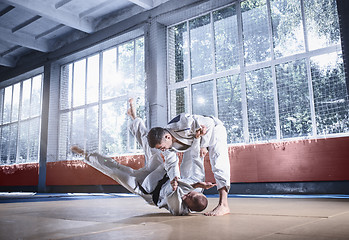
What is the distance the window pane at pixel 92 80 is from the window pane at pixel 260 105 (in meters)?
4.17

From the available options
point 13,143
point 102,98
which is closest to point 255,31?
point 102,98

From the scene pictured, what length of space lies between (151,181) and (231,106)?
342 centimetres

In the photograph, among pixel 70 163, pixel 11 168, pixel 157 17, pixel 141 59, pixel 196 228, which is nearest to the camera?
pixel 196 228

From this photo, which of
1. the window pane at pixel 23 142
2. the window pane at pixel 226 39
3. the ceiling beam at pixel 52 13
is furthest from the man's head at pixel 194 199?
the window pane at pixel 23 142

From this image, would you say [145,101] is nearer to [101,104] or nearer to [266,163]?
[101,104]

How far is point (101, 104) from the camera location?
7.79 m

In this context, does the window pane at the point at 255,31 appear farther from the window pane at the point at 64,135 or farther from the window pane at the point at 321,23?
the window pane at the point at 64,135

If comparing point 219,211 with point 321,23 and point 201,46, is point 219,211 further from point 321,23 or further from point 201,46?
point 201,46

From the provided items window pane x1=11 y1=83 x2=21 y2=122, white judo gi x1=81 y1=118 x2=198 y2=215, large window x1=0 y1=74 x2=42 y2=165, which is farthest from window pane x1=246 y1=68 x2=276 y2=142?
window pane x1=11 y1=83 x2=21 y2=122

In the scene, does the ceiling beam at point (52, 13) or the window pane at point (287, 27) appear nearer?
the window pane at point (287, 27)

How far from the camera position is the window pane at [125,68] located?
24.1ft

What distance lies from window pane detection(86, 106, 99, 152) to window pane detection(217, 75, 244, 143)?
3.45 metres

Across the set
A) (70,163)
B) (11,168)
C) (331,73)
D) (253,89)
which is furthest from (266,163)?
(11,168)

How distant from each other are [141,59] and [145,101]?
3.84ft
